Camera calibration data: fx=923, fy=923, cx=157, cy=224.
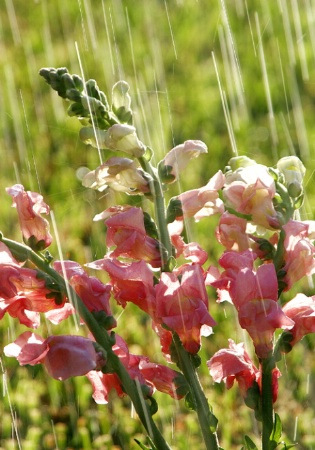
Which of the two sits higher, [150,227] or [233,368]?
[150,227]

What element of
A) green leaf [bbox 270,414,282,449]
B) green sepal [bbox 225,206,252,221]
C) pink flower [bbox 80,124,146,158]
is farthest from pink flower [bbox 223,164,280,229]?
green leaf [bbox 270,414,282,449]

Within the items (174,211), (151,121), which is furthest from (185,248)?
(151,121)

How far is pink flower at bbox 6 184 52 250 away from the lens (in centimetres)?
102

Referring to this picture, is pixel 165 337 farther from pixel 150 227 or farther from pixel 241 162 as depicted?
pixel 241 162

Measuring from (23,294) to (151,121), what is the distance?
7.72ft

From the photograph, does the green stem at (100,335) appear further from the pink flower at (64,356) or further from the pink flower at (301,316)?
the pink flower at (301,316)

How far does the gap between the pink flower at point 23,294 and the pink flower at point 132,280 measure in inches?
2.3

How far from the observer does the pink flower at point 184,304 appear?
95 centimetres

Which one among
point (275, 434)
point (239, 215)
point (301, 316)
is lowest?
point (275, 434)

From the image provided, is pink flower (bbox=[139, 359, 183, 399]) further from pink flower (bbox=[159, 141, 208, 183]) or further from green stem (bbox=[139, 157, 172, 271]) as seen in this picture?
pink flower (bbox=[159, 141, 208, 183])

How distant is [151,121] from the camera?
3.28 m

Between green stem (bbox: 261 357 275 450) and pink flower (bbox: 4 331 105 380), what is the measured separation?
0.18 m

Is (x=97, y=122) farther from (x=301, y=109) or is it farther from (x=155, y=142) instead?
(x=301, y=109)

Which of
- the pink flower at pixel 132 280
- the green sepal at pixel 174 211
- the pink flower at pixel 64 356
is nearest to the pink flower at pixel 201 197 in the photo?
the green sepal at pixel 174 211
